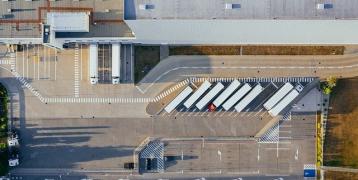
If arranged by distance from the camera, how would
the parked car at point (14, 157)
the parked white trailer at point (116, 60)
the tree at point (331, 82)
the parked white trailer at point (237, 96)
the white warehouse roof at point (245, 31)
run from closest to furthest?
the white warehouse roof at point (245, 31) < the parked white trailer at point (116, 60) < the parked white trailer at point (237, 96) < the tree at point (331, 82) < the parked car at point (14, 157)

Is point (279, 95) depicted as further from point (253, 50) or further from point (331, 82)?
point (331, 82)

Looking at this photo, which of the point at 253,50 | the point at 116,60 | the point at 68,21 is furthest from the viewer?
the point at 253,50

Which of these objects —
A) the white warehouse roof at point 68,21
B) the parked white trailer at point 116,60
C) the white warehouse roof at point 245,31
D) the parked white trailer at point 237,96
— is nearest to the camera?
the white warehouse roof at point 245,31

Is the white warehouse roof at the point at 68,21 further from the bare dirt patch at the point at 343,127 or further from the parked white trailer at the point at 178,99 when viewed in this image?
the bare dirt patch at the point at 343,127

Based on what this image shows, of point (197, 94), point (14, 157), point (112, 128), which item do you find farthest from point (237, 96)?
point (14, 157)

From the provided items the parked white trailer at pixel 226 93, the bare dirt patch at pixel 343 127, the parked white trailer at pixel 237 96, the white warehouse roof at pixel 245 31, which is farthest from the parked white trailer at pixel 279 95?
the bare dirt patch at pixel 343 127

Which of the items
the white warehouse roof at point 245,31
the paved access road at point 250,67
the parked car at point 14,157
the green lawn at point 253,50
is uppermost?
the white warehouse roof at point 245,31

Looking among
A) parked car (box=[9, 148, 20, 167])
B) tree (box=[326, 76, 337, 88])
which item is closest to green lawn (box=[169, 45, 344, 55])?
tree (box=[326, 76, 337, 88])
